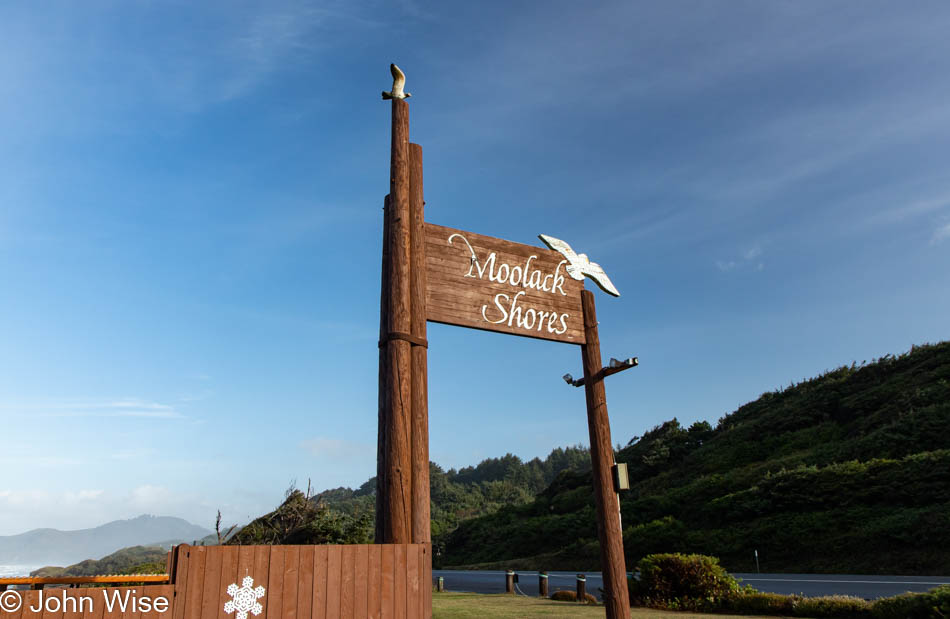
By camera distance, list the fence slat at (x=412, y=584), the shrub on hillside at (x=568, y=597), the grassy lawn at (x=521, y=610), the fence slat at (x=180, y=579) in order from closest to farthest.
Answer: the fence slat at (x=180, y=579) < the fence slat at (x=412, y=584) < the grassy lawn at (x=521, y=610) < the shrub on hillside at (x=568, y=597)

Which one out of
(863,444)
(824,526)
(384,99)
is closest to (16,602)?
(384,99)

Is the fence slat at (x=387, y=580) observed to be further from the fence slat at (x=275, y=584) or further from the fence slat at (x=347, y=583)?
the fence slat at (x=275, y=584)

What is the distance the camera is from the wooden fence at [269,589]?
5281 millimetres

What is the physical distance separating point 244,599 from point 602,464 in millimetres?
5886

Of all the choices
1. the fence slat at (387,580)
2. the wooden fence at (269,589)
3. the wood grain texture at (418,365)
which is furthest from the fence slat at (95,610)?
the wood grain texture at (418,365)

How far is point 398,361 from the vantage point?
7.39 m

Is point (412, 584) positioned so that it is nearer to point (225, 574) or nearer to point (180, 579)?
point (225, 574)

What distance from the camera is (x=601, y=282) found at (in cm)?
1029

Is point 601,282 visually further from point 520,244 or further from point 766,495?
point 766,495

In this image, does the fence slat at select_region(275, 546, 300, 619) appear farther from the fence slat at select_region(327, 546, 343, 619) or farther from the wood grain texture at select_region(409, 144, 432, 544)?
the wood grain texture at select_region(409, 144, 432, 544)

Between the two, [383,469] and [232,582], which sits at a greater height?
[383,469]

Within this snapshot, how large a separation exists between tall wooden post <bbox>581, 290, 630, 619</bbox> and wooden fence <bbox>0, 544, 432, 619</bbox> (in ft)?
12.3

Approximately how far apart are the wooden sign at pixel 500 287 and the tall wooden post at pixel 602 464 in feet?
0.79

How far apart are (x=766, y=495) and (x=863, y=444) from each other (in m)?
6.11
